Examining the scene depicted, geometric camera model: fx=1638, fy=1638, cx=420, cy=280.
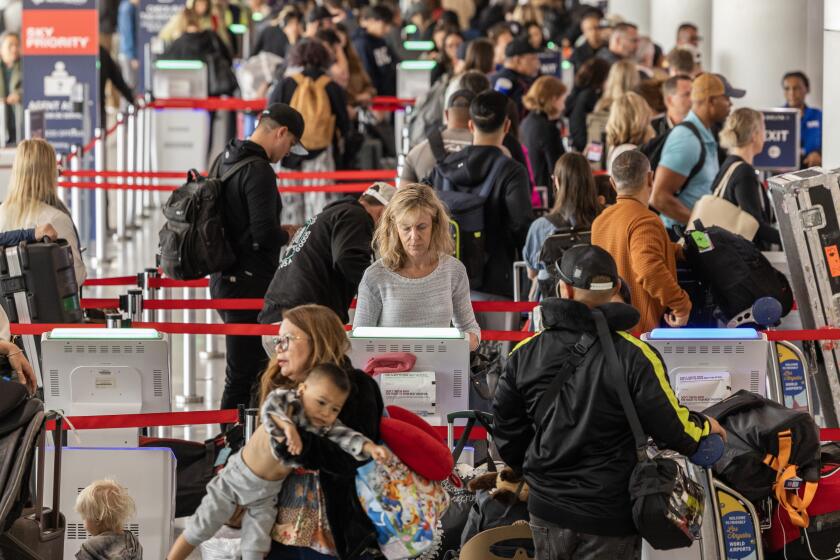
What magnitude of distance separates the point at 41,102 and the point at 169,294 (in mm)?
3656

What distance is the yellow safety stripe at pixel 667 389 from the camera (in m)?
5.38

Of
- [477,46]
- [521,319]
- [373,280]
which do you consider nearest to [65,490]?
[373,280]

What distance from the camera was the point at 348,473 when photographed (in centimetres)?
523

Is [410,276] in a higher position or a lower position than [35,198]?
lower

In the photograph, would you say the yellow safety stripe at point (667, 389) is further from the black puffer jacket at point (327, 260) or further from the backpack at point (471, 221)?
the backpack at point (471, 221)

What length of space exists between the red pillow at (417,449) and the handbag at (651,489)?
0.63m

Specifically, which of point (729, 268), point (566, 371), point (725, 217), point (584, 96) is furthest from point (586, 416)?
point (584, 96)

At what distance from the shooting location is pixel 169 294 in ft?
39.4

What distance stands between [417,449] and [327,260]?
8.11 feet

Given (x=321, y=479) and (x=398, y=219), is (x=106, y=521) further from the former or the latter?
(x=398, y=219)

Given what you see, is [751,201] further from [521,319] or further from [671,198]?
[521,319]

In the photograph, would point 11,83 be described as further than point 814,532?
Yes

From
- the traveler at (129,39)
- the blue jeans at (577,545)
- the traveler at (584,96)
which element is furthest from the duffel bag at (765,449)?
the traveler at (129,39)

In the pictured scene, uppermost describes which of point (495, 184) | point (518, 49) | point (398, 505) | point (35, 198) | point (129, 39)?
point (129, 39)
